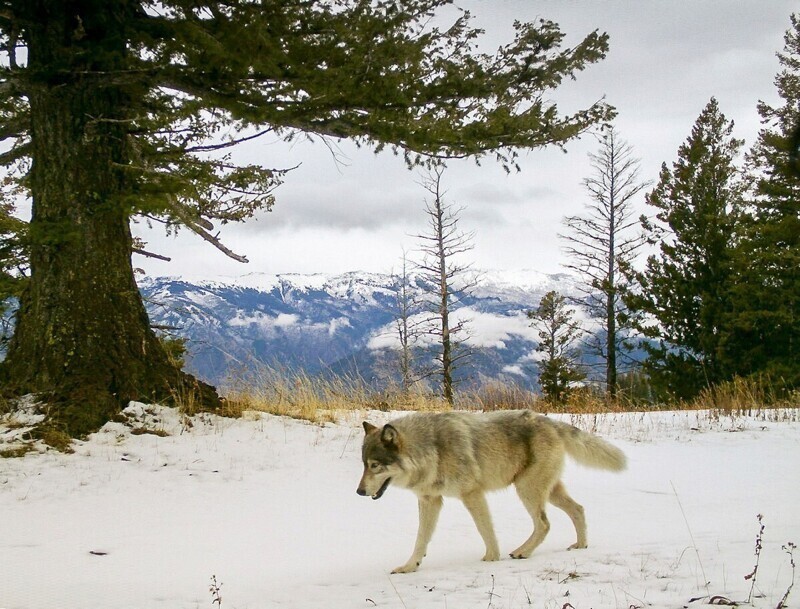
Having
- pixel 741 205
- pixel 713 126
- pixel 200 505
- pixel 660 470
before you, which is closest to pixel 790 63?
pixel 713 126

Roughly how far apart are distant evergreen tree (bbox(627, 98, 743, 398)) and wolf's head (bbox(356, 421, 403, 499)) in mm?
23995

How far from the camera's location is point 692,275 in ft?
86.6

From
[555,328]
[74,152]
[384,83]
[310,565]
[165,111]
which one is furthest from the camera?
[555,328]

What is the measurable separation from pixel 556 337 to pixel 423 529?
113ft

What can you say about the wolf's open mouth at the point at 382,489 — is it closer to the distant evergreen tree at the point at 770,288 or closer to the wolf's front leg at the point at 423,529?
the wolf's front leg at the point at 423,529

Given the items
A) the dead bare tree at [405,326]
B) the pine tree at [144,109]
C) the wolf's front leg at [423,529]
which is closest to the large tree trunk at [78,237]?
the pine tree at [144,109]

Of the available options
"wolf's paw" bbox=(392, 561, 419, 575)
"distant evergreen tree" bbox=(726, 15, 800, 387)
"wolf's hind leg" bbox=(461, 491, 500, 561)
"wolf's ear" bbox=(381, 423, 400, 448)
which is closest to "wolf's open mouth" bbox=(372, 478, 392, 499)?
"wolf's ear" bbox=(381, 423, 400, 448)

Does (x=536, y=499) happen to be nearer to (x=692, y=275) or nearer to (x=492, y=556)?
(x=492, y=556)

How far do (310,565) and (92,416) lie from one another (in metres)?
4.30

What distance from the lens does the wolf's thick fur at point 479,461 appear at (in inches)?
193

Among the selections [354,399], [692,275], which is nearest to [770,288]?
[692,275]

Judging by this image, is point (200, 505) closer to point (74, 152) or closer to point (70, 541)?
point (70, 541)

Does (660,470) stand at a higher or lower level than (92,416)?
lower

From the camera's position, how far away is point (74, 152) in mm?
8258
